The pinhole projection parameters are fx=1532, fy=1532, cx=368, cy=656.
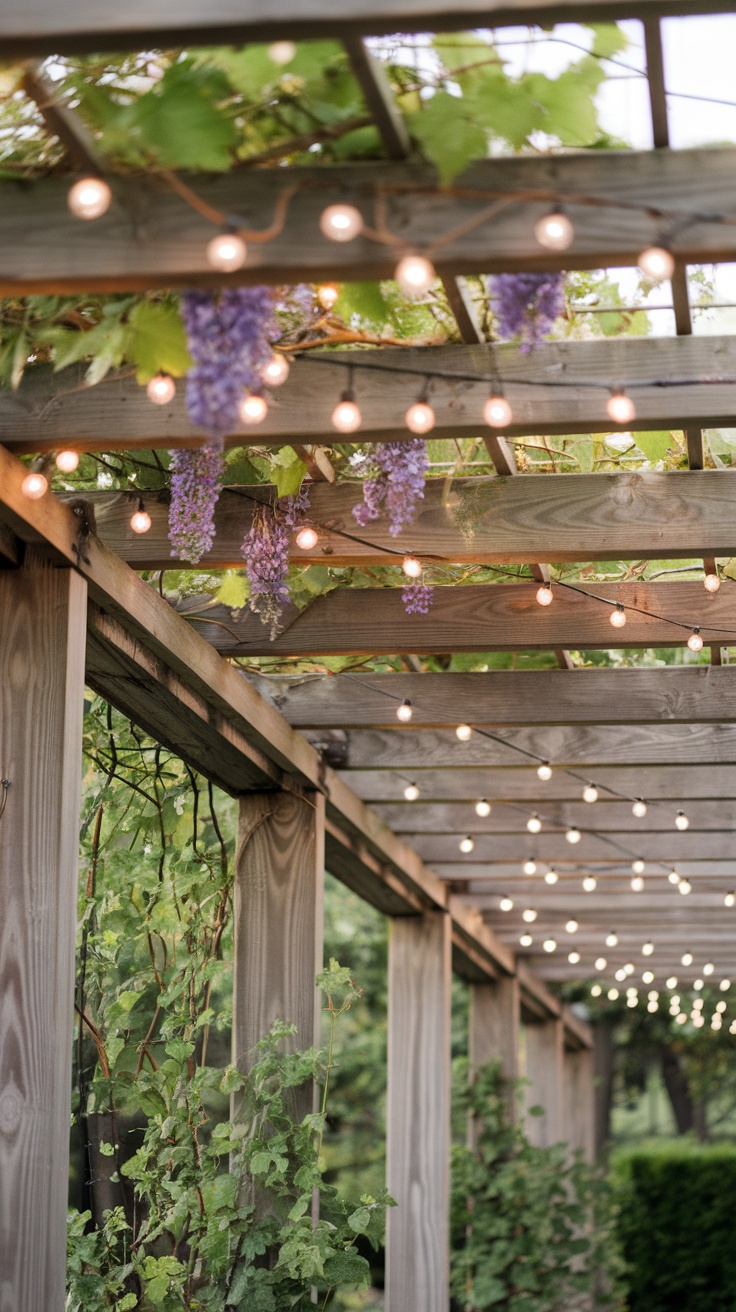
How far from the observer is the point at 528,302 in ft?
7.13

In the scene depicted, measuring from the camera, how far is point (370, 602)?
3754 mm

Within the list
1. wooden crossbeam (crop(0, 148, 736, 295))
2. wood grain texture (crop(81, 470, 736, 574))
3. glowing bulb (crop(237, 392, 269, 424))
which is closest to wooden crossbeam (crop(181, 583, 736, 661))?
wood grain texture (crop(81, 470, 736, 574))

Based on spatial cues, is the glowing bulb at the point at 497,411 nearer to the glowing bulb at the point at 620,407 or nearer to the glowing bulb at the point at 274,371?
the glowing bulb at the point at 620,407

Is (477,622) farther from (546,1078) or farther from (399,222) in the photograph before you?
(546,1078)

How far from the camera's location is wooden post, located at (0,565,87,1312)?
2523 mm

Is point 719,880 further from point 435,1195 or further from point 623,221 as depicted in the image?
point 623,221

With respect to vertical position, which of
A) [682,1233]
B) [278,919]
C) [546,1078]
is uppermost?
[278,919]

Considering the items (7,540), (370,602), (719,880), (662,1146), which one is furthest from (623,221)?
(662,1146)

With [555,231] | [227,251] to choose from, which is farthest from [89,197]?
[555,231]

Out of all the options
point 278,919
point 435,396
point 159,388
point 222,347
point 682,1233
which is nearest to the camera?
point 222,347

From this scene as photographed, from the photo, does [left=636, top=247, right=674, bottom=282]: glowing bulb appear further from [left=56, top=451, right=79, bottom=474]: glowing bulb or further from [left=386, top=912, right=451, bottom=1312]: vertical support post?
[left=386, top=912, right=451, bottom=1312]: vertical support post

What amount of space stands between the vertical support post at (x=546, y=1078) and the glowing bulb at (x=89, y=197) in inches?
363

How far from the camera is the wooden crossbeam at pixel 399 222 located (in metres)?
1.96

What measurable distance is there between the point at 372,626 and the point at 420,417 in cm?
127
